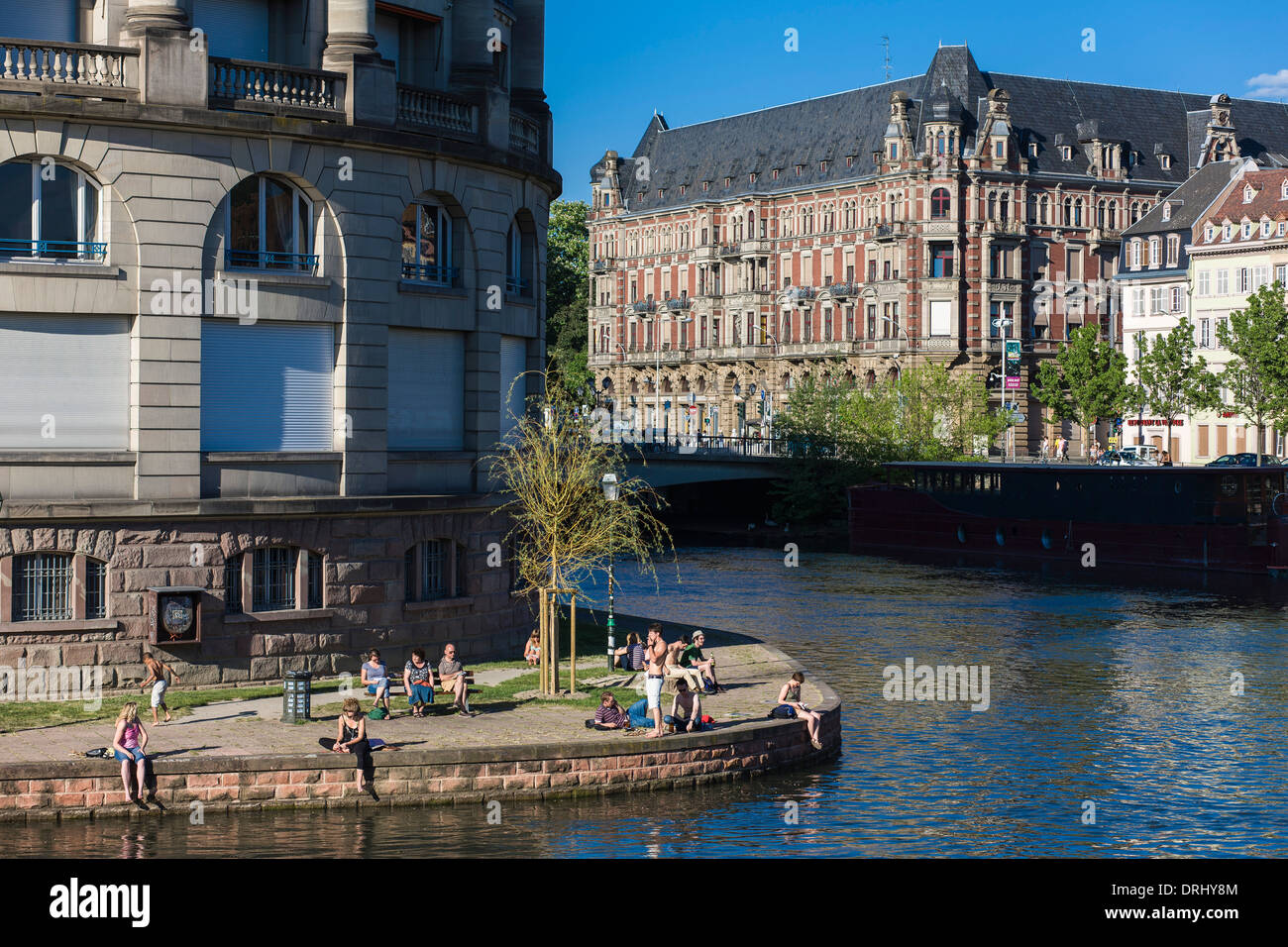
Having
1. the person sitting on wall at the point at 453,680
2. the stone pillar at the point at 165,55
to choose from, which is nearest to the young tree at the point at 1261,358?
the person sitting on wall at the point at 453,680

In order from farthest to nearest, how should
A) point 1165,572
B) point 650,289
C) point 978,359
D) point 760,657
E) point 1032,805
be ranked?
point 650,289 → point 978,359 → point 1165,572 → point 760,657 → point 1032,805

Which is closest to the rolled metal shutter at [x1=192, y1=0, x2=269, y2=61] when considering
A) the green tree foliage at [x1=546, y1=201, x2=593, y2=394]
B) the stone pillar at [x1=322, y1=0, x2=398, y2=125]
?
the stone pillar at [x1=322, y1=0, x2=398, y2=125]

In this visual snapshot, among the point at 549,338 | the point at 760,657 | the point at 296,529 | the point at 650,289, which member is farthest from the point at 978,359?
the point at 296,529

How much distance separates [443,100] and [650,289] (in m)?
121

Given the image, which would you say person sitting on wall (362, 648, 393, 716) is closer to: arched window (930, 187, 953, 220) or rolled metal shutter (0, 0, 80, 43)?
rolled metal shutter (0, 0, 80, 43)

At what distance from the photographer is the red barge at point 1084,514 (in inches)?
3233

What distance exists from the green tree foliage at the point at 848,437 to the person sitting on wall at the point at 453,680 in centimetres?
6904

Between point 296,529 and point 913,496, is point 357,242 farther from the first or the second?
point 913,496

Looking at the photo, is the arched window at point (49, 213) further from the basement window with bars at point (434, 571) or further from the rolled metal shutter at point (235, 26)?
the basement window with bars at point (434, 571)

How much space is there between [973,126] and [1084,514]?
165 ft

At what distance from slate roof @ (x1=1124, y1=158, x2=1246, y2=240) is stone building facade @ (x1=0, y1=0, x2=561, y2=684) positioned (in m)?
91.1

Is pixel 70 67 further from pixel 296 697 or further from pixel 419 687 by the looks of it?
pixel 419 687

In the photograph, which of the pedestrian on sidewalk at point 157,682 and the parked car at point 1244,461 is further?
the parked car at point 1244,461

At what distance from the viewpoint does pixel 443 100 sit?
3956 centimetres
